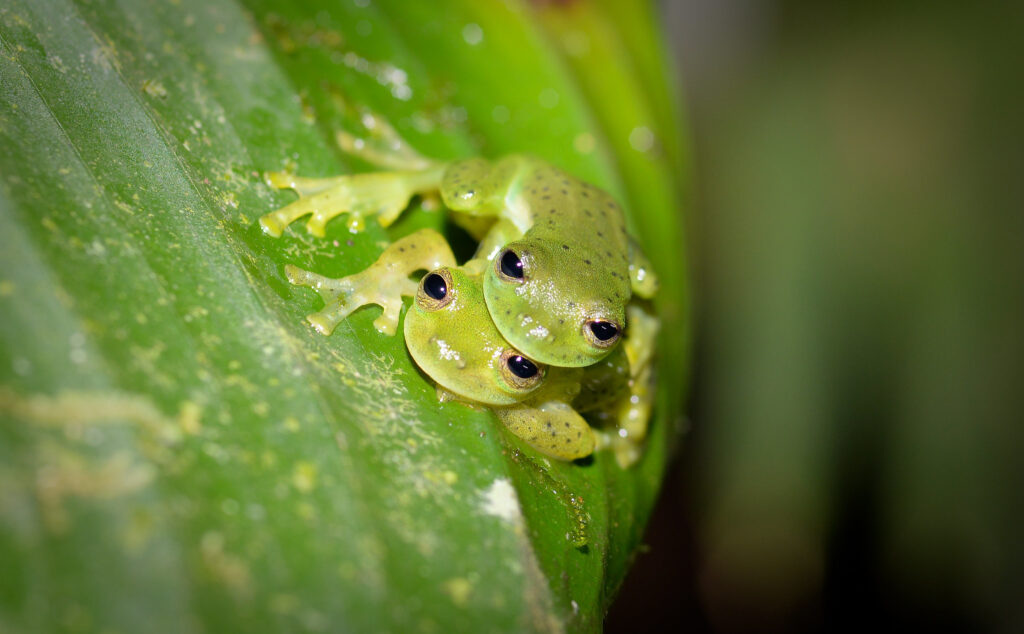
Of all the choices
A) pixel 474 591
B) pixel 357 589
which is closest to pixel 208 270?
pixel 357 589

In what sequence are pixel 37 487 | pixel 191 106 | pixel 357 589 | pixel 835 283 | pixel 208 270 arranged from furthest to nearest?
1. pixel 835 283
2. pixel 191 106
3. pixel 208 270
4. pixel 357 589
5. pixel 37 487

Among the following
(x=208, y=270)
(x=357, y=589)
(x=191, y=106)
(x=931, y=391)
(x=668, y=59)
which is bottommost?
(x=931, y=391)

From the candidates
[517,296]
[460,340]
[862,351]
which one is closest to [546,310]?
[517,296]

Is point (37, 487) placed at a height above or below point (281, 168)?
below

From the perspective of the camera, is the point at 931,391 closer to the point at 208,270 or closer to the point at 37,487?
the point at 208,270

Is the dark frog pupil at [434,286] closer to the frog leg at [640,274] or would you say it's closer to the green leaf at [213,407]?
the green leaf at [213,407]

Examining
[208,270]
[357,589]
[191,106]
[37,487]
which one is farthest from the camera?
[191,106]

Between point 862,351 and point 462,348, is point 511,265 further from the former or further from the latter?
point 862,351
